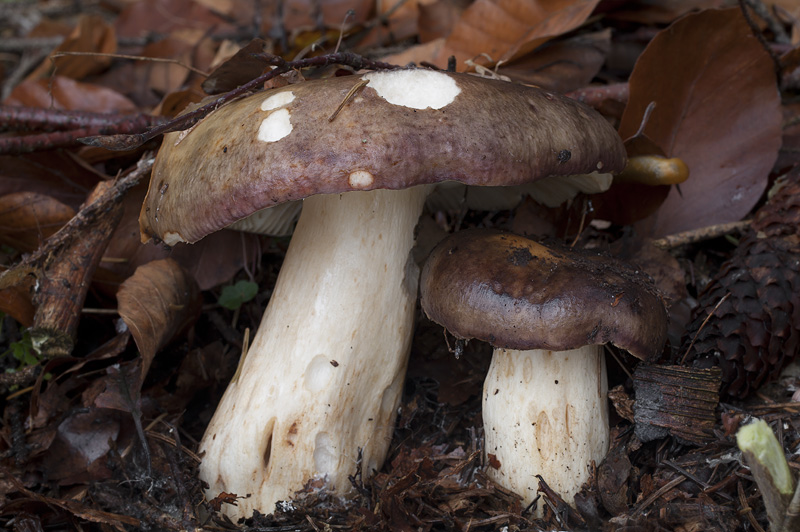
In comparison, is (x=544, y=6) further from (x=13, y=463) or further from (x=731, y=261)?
(x=13, y=463)

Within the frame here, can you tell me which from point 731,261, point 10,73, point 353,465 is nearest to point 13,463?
point 353,465

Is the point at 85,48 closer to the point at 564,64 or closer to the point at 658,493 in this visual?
the point at 564,64

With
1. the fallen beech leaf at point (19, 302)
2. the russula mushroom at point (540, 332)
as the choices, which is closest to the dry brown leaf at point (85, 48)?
the fallen beech leaf at point (19, 302)

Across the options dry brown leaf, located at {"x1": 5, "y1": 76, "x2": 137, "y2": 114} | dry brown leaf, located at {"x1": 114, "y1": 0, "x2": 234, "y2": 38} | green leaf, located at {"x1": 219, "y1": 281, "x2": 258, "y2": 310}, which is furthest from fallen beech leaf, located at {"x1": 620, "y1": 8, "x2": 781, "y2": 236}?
dry brown leaf, located at {"x1": 114, "y1": 0, "x2": 234, "y2": 38}

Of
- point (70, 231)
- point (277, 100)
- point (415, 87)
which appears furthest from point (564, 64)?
point (70, 231)

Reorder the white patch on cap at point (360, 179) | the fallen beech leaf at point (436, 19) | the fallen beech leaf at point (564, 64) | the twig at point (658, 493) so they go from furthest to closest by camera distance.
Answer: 1. the fallen beech leaf at point (436, 19)
2. the fallen beech leaf at point (564, 64)
3. the twig at point (658, 493)
4. the white patch on cap at point (360, 179)

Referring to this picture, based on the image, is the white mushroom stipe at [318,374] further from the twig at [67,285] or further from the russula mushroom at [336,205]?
the twig at [67,285]

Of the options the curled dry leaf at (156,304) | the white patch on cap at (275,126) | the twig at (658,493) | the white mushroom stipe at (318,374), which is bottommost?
the twig at (658,493)
